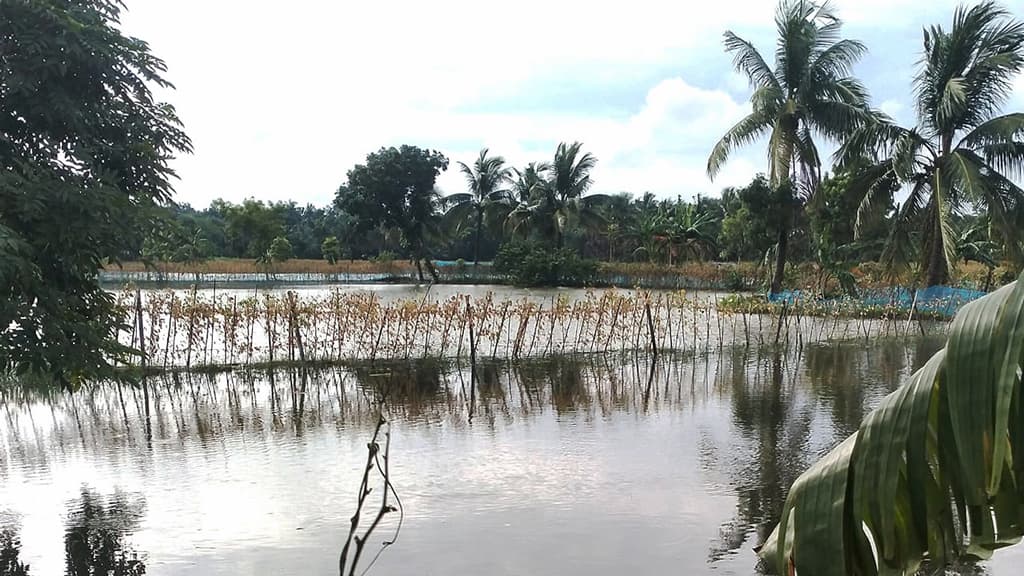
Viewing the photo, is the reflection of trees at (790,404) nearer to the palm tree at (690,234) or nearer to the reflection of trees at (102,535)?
the reflection of trees at (102,535)

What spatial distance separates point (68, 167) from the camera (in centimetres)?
492

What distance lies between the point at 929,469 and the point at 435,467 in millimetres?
6716

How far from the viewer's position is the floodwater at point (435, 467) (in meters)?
5.83

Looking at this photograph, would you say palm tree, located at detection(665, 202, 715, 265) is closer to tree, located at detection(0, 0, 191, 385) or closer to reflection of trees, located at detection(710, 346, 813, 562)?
reflection of trees, located at detection(710, 346, 813, 562)

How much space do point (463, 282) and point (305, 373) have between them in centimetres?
3158

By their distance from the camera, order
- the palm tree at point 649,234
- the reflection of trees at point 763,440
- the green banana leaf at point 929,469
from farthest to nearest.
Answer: the palm tree at point 649,234, the reflection of trees at point 763,440, the green banana leaf at point 929,469

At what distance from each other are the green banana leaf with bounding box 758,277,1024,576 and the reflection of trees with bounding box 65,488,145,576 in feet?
17.0

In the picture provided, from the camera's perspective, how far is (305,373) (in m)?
13.4

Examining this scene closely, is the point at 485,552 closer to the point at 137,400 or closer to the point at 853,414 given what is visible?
the point at 853,414

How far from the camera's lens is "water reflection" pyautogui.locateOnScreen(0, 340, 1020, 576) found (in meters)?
5.92

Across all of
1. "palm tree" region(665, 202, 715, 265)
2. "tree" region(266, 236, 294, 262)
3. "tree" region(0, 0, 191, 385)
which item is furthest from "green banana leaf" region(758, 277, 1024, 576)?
"tree" region(266, 236, 294, 262)

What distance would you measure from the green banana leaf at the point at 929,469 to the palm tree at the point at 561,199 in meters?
40.5

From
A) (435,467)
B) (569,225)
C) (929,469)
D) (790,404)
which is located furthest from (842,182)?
(929,469)

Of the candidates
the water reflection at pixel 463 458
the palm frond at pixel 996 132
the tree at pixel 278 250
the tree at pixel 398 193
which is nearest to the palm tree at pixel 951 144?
the palm frond at pixel 996 132
